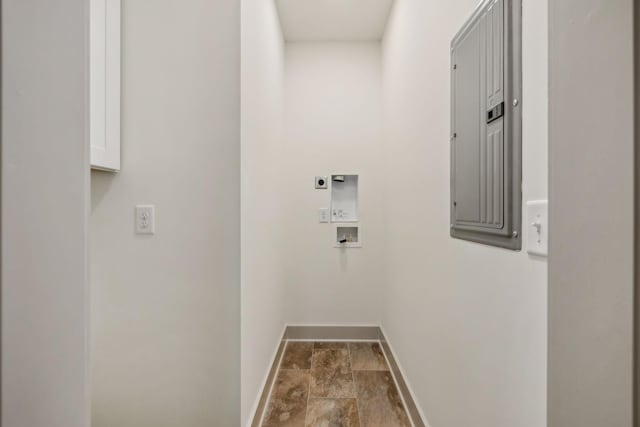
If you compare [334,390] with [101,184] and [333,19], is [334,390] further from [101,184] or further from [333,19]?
[333,19]

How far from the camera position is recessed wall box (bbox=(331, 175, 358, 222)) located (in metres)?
3.05

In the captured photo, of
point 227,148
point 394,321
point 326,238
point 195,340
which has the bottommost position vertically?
point 394,321

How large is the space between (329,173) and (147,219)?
1.81 m

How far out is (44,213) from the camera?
0.96 feet

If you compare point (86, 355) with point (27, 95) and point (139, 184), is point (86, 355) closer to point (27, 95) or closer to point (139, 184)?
point (27, 95)

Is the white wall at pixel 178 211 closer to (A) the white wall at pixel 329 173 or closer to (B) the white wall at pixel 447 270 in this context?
(B) the white wall at pixel 447 270

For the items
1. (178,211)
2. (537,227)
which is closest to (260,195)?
(178,211)

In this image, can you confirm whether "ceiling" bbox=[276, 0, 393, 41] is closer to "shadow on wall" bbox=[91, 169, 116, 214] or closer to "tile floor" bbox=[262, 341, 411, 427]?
"shadow on wall" bbox=[91, 169, 116, 214]

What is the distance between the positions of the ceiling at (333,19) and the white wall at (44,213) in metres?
2.58

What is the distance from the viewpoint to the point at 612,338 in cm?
41

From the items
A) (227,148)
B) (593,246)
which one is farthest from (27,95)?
(227,148)

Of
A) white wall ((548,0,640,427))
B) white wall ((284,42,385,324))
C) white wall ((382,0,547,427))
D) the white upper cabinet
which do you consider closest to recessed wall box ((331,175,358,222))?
white wall ((284,42,385,324))

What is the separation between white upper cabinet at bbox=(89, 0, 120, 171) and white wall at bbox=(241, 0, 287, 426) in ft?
1.71

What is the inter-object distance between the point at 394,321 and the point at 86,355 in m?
2.30
